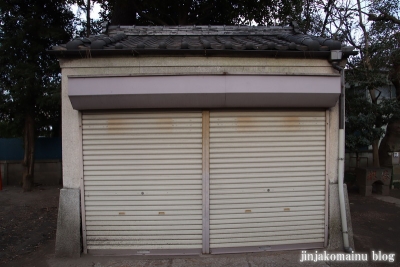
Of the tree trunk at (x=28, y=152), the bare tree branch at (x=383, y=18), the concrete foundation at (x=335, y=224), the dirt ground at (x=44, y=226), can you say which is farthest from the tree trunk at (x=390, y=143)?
the tree trunk at (x=28, y=152)

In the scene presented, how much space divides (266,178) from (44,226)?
5.19 m

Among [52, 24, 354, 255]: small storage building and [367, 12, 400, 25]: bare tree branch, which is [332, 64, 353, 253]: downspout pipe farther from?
[367, 12, 400, 25]: bare tree branch

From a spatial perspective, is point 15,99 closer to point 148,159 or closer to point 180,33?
point 180,33

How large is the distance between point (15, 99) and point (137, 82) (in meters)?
7.23

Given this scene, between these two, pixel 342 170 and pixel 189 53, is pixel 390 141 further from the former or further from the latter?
pixel 189 53

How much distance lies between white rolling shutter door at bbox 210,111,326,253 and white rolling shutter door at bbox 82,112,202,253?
0.36 m

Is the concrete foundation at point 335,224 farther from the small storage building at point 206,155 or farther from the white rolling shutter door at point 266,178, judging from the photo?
the white rolling shutter door at point 266,178

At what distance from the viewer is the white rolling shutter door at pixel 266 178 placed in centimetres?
483

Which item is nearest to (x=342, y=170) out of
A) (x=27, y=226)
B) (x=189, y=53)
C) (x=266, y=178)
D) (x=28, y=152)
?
(x=266, y=178)

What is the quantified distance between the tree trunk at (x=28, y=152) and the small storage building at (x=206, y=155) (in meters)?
6.75

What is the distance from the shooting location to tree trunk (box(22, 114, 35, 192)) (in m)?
10.3

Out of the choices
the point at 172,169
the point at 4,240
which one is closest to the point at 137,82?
the point at 172,169

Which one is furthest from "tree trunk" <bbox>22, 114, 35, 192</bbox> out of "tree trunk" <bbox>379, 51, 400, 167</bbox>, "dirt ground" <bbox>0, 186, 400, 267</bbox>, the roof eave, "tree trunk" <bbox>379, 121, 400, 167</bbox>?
"tree trunk" <bbox>379, 121, 400, 167</bbox>

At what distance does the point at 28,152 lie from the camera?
10391 mm
